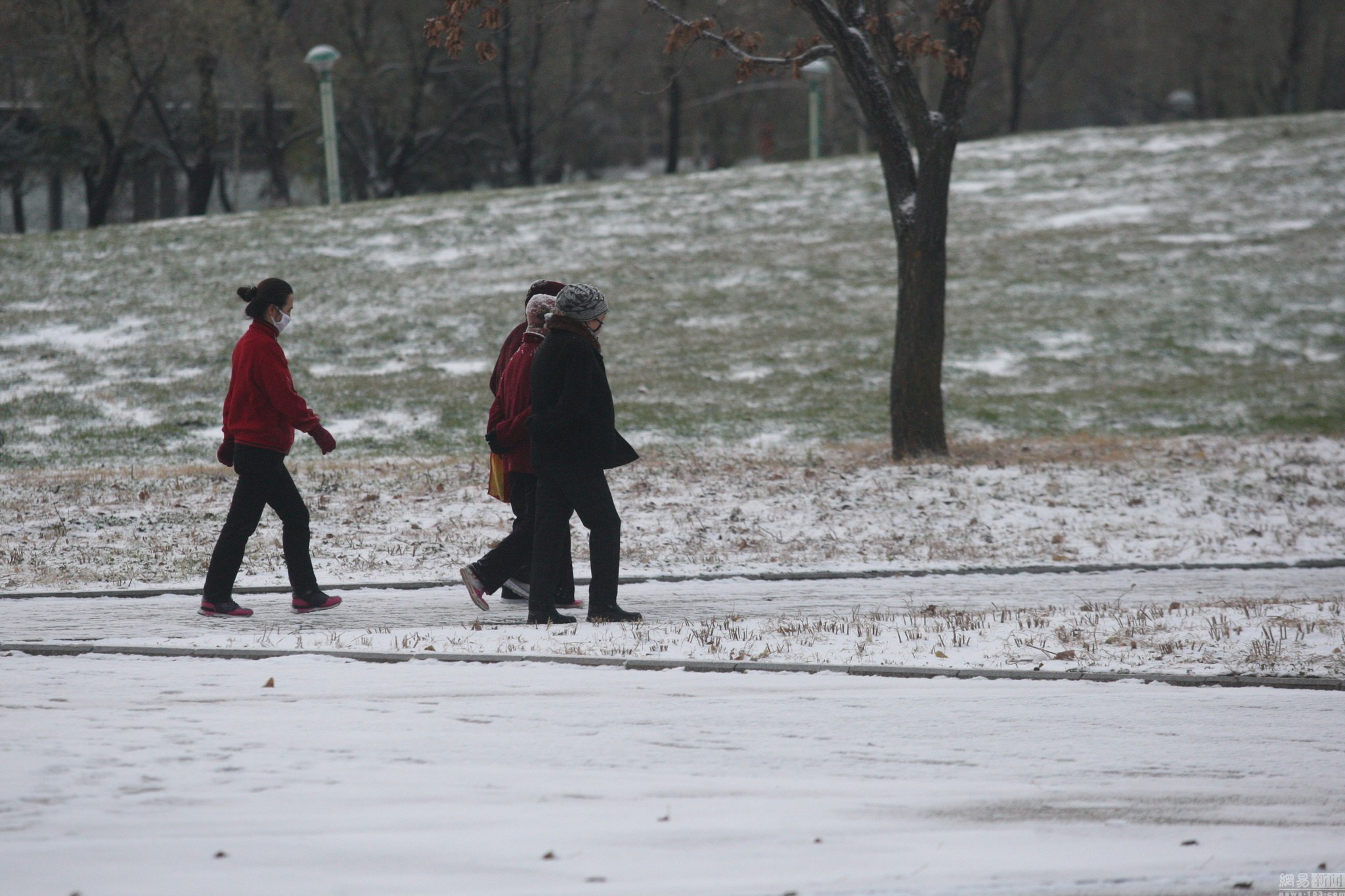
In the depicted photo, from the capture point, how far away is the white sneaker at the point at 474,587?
7855 millimetres

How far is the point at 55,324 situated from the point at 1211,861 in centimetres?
2205

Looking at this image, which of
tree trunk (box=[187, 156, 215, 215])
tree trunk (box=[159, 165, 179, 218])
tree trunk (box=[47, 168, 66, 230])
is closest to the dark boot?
tree trunk (box=[187, 156, 215, 215])

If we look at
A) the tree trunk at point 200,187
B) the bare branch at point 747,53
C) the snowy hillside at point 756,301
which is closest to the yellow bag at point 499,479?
the bare branch at point 747,53

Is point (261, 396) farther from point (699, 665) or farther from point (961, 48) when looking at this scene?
point (961, 48)

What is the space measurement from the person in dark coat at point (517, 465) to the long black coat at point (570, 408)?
0.30 m

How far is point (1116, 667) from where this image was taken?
6.20 meters

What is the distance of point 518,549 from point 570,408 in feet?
4.05

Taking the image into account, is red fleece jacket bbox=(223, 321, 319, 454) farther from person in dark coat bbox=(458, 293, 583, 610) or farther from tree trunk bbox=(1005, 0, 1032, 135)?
tree trunk bbox=(1005, 0, 1032, 135)

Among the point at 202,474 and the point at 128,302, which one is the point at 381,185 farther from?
the point at 202,474

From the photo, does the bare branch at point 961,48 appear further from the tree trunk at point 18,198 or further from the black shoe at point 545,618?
the tree trunk at point 18,198

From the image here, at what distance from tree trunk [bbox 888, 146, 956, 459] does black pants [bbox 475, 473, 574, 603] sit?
6.34 m

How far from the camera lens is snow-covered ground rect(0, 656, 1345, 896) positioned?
3.96m

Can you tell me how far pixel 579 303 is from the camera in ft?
23.5

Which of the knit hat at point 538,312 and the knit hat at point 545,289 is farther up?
the knit hat at point 545,289
